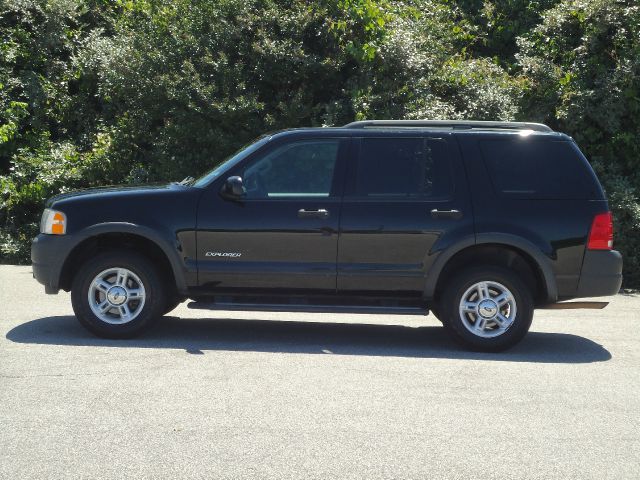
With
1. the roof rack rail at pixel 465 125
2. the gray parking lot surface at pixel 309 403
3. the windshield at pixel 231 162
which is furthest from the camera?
the roof rack rail at pixel 465 125

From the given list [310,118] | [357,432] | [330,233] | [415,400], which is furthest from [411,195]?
[310,118]

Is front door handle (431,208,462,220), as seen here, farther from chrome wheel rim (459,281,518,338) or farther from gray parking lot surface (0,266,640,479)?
gray parking lot surface (0,266,640,479)

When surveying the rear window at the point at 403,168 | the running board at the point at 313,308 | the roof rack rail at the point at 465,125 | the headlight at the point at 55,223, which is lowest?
the running board at the point at 313,308

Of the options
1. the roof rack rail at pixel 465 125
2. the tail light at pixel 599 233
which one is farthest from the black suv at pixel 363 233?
the roof rack rail at pixel 465 125

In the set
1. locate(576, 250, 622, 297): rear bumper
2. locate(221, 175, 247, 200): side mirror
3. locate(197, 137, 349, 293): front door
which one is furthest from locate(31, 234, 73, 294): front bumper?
locate(576, 250, 622, 297): rear bumper

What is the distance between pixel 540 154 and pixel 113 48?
9.58 m

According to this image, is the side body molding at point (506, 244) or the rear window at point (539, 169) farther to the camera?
the rear window at point (539, 169)

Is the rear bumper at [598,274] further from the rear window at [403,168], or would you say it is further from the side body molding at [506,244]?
the rear window at [403,168]

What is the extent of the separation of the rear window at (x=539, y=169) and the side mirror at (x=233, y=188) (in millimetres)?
2213

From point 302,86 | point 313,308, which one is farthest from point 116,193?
point 302,86

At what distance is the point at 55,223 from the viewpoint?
870cm

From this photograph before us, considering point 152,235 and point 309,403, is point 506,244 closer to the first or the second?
point 309,403

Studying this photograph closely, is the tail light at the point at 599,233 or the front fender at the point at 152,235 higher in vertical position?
the tail light at the point at 599,233

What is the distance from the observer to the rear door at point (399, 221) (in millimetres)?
8539
